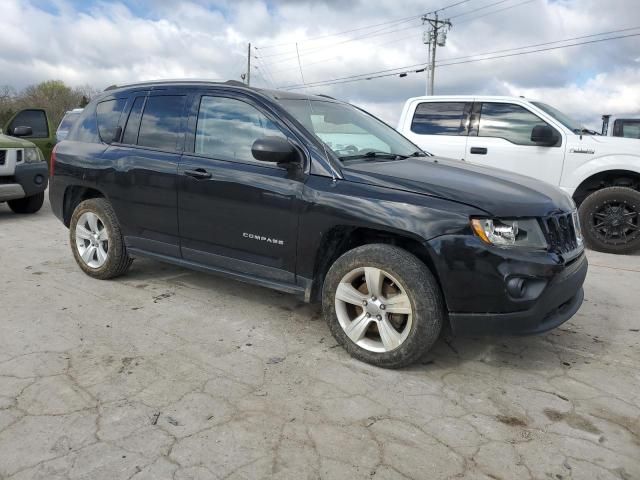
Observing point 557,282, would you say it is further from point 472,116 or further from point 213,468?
point 472,116

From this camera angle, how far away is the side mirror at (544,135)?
6688 mm

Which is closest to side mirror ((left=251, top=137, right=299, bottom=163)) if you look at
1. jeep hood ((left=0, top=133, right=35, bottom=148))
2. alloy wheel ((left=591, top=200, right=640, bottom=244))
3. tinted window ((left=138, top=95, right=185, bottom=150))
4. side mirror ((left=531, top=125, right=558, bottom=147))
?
tinted window ((left=138, top=95, right=185, bottom=150))

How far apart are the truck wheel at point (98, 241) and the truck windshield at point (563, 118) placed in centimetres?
555

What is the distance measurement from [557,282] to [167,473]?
224cm

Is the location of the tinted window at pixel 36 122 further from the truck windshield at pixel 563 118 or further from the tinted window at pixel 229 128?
the truck windshield at pixel 563 118

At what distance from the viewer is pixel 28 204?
8445 millimetres

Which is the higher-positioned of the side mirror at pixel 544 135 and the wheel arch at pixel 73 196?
the side mirror at pixel 544 135

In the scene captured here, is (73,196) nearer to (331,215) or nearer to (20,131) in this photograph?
(331,215)

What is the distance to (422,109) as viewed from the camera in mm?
7824

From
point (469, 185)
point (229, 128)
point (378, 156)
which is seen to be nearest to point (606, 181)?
point (378, 156)

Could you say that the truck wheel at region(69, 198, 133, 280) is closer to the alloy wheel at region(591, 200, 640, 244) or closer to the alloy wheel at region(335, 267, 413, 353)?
the alloy wheel at region(335, 267, 413, 353)

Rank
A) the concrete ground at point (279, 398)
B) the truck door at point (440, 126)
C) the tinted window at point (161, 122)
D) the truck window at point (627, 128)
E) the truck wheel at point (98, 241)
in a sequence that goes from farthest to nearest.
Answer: the truck window at point (627, 128)
the truck door at point (440, 126)
the truck wheel at point (98, 241)
the tinted window at point (161, 122)
the concrete ground at point (279, 398)

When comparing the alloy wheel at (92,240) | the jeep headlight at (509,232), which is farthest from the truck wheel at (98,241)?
the jeep headlight at (509,232)

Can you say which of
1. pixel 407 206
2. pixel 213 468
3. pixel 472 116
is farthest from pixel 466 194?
pixel 472 116
